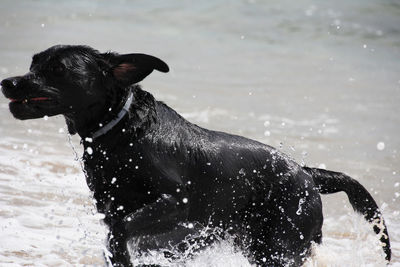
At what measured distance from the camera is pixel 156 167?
3998mm

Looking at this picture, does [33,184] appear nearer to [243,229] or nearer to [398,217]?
[243,229]

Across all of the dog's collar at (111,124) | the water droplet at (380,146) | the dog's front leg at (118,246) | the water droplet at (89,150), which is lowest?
the dog's front leg at (118,246)

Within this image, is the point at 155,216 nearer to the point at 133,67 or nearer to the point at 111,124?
the point at 111,124

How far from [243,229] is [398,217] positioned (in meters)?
2.66

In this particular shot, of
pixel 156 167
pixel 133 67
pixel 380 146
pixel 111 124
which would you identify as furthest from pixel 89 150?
pixel 380 146

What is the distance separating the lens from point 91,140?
4.06 metres

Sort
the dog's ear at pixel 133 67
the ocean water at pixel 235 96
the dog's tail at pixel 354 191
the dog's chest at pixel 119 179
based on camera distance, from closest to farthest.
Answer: the dog's chest at pixel 119 179, the dog's ear at pixel 133 67, the dog's tail at pixel 354 191, the ocean water at pixel 235 96

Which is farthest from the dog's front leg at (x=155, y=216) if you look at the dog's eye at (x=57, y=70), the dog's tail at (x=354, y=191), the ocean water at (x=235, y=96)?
the dog's tail at (x=354, y=191)

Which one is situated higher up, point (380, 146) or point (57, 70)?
point (57, 70)

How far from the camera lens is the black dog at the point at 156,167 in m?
3.97

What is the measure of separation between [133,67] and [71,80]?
0.35 meters

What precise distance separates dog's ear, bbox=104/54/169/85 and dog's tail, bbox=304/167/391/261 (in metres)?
1.30

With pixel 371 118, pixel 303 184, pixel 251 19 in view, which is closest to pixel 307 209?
pixel 303 184

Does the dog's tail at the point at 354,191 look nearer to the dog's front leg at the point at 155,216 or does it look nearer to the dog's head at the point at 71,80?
the dog's front leg at the point at 155,216
